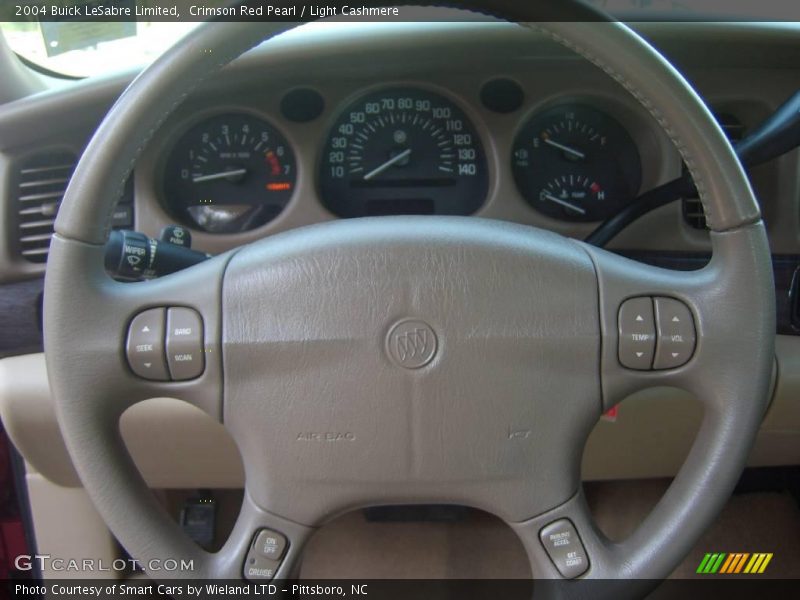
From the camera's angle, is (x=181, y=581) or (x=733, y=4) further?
(x=733, y=4)

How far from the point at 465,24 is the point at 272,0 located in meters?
0.52

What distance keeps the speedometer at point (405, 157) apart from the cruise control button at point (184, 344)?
0.55 metres

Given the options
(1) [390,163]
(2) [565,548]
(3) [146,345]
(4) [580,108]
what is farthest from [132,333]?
(4) [580,108]

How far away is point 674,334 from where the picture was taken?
76 cm

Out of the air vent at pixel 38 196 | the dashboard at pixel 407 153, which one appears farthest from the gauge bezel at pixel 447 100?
the air vent at pixel 38 196

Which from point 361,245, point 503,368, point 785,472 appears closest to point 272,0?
point 361,245

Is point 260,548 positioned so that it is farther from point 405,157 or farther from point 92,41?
point 92,41

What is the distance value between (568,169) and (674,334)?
1.93 ft

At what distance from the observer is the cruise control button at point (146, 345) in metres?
0.76

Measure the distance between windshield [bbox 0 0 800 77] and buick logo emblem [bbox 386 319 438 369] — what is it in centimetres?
68

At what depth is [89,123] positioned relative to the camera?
1240 mm

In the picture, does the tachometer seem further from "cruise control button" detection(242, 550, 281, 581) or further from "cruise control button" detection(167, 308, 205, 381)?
"cruise control button" detection(242, 550, 281, 581)

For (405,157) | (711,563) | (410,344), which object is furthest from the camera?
(711,563)

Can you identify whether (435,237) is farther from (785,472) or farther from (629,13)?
(785,472)
